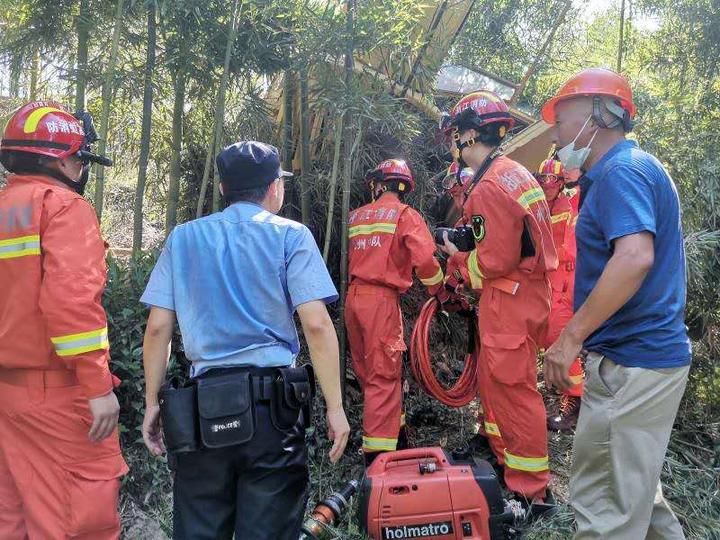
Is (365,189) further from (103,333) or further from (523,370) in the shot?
(103,333)

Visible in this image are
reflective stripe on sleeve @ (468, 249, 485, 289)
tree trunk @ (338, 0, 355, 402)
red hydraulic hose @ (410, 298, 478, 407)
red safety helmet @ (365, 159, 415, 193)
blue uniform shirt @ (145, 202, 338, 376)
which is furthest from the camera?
red safety helmet @ (365, 159, 415, 193)

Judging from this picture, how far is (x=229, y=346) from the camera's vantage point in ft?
7.02

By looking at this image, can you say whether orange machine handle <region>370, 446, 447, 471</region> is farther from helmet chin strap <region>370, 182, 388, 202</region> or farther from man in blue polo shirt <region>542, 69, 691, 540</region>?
helmet chin strap <region>370, 182, 388, 202</region>

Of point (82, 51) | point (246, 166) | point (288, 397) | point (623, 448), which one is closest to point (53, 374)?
point (288, 397)

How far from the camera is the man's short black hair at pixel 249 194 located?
7.39ft

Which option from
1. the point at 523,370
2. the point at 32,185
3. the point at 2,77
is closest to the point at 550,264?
the point at 523,370

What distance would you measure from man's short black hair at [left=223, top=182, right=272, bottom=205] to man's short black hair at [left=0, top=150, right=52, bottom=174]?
790mm

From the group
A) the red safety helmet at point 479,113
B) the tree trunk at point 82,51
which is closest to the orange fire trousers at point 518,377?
the red safety helmet at point 479,113

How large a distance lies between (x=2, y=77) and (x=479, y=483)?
16.3 feet

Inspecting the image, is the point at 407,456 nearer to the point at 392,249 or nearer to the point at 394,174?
the point at 392,249

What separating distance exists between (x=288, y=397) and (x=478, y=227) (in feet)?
5.70

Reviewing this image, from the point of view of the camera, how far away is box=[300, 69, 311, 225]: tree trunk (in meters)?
4.40

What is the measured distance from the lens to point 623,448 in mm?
2084

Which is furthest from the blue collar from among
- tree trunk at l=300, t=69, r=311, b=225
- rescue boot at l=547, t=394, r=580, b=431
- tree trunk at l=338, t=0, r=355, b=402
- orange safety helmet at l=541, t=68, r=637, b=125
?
rescue boot at l=547, t=394, r=580, b=431
